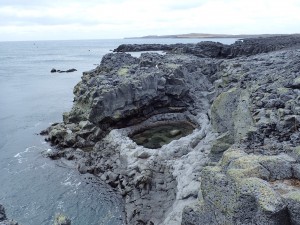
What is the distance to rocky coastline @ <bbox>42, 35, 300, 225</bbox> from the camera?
1278 centimetres

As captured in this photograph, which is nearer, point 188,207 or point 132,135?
point 188,207

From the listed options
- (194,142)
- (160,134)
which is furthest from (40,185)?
(160,134)

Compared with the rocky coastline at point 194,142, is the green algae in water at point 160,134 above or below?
below

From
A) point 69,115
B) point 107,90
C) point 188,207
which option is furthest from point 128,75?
point 188,207

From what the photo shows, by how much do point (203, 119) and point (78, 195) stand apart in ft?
62.1

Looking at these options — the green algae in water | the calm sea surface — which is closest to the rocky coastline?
the green algae in water

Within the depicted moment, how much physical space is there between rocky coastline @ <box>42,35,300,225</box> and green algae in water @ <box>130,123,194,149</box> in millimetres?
522

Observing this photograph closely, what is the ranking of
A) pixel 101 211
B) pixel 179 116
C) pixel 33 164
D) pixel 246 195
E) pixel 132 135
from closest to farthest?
1. pixel 246 195
2. pixel 101 211
3. pixel 33 164
4. pixel 132 135
5. pixel 179 116

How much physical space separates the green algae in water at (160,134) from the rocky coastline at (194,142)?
1.71 feet

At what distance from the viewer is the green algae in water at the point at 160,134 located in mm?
37234

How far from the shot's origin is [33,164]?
3491cm

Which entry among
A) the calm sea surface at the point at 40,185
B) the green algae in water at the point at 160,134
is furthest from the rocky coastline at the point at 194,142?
the calm sea surface at the point at 40,185

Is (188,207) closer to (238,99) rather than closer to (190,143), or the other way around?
(238,99)

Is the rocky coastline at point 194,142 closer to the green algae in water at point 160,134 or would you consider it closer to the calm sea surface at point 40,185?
the green algae in water at point 160,134
